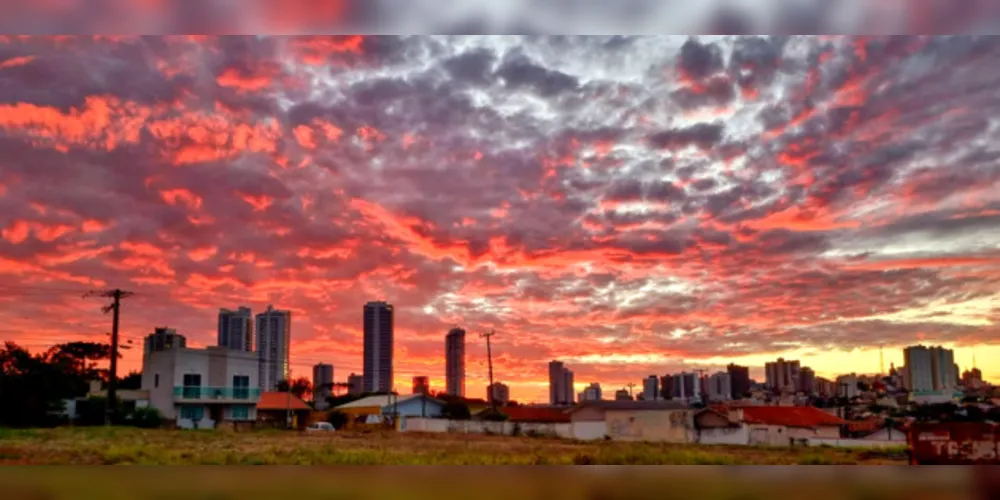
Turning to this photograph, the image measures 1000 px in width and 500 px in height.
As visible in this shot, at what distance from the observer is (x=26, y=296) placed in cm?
1750

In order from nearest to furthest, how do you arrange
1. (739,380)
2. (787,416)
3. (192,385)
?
(787,416) → (192,385) → (739,380)

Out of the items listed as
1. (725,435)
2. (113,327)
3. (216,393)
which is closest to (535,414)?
(216,393)

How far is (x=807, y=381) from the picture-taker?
95.2 feet

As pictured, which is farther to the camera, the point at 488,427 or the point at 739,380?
the point at 739,380

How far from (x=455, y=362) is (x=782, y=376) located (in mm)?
10352

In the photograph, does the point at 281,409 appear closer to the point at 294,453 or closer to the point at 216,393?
the point at 216,393

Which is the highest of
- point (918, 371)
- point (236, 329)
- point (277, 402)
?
point (236, 329)

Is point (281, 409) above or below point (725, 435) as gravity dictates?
above

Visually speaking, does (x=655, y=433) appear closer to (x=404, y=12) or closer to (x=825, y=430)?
(x=825, y=430)

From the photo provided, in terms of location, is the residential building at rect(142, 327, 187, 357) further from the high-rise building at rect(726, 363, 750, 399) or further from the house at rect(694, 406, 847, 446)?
the high-rise building at rect(726, 363, 750, 399)

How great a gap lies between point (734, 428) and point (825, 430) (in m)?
2.70

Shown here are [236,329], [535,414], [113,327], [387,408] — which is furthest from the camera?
[535,414]

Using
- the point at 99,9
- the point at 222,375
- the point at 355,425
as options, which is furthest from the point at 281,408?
the point at 99,9

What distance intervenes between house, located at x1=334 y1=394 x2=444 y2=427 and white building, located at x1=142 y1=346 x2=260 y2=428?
5.29m
